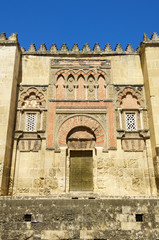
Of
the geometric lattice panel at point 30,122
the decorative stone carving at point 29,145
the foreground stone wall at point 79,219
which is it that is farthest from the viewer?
the geometric lattice panel at point 30,122

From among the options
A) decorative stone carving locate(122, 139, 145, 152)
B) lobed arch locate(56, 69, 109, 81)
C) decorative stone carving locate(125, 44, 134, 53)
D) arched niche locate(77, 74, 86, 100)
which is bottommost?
decorative stone carving locate(122, 139, 145, 152)

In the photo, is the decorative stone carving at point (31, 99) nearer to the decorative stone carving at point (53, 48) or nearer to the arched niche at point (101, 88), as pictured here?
the decorative stone carving at point (53, 48)

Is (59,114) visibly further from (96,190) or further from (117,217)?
(117,217)

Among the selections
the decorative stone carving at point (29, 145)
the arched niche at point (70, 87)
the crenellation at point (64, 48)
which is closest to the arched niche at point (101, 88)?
the arched niche at point (70, 87)

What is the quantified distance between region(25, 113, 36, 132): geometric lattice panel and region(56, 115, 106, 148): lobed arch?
911mm

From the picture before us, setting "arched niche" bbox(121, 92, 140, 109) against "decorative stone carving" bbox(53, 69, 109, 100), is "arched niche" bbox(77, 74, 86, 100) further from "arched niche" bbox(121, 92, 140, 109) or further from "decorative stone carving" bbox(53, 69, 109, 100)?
"arched niche" bbox(121, 92, 140, 109)

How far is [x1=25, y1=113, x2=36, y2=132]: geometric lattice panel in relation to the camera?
724cm

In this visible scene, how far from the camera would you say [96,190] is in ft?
21.1

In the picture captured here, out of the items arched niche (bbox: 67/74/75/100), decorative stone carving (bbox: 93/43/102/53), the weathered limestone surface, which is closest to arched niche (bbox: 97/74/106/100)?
arched niche (bbox: 67/74/75/100)

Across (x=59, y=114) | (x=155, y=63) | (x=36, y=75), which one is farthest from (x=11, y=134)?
(x=155, y=63)

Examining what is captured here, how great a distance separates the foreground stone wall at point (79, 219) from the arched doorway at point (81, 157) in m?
2.22

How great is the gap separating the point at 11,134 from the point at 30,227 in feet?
11.1

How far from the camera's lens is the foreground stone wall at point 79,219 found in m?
4.17

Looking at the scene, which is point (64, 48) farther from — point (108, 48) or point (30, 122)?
point (30, 122)
